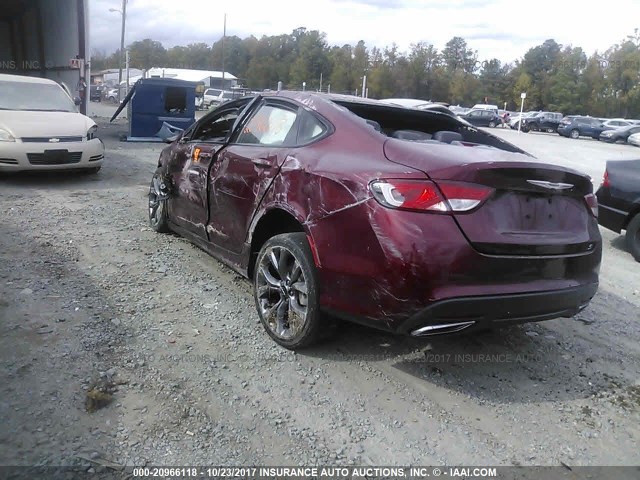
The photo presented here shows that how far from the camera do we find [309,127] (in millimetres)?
3662

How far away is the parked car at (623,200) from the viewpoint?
21.7 ft

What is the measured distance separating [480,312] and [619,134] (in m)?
39.6

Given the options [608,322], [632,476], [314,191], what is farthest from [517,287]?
[608,322]

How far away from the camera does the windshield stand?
8992mm

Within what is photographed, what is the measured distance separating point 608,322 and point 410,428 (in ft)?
8.05

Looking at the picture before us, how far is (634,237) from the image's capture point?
6.59 m

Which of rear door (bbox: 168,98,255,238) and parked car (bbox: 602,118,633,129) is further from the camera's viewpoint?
parked car (bbox: 602,118,633,129)

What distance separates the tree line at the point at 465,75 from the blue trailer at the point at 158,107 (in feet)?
158

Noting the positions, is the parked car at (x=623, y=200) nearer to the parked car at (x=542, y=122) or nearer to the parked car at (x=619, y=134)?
the parked car at (x=619, y=134)

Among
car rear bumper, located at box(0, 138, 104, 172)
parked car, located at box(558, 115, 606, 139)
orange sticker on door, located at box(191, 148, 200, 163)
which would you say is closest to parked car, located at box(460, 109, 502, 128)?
parked car, located at box(558, 115, 606, 139)

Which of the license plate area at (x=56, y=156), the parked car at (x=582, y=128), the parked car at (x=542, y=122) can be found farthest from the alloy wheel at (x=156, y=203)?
the parked car at (x=542, y=122)

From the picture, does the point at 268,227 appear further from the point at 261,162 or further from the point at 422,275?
the point at 422,275

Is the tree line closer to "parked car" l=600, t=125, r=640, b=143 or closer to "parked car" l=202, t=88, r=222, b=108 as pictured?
"parked car" l=202, t=88, r=222, b=108

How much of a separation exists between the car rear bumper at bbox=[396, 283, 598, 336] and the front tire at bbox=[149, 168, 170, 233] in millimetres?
3438
